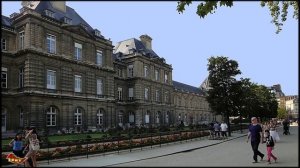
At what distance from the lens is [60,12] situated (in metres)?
45.3

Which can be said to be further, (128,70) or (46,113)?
(128,70)

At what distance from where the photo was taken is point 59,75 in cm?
4094

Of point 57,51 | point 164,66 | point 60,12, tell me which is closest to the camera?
point 57,51

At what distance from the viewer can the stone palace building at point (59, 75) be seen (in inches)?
1464

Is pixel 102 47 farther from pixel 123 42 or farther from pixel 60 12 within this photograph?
pixel 123 42

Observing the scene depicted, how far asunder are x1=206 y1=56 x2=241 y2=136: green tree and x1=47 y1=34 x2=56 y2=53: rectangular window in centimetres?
1948

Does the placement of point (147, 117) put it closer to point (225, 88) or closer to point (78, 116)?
point (78, 116)

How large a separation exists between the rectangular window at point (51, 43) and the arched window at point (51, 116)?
276 inches

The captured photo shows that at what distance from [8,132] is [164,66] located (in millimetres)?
41604

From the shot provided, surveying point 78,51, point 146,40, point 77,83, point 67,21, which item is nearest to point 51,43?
point 67,21

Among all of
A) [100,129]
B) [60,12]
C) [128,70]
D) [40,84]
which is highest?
[60,12]

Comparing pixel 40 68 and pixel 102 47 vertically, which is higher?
pixel 102 47

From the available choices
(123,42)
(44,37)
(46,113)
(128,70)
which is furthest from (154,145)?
(123,42)

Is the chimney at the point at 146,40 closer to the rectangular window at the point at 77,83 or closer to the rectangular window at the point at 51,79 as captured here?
the rectangular window at the point at 77,83
